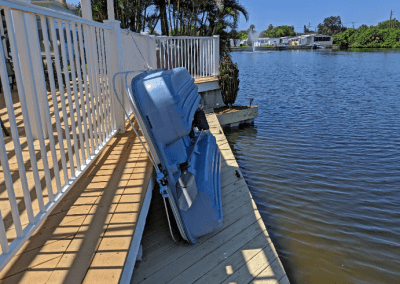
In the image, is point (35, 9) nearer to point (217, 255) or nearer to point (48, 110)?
point (48, 110)

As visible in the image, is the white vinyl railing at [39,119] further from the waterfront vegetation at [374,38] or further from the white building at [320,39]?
the white building at [320,39]

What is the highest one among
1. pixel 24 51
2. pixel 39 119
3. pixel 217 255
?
pixel 24 51

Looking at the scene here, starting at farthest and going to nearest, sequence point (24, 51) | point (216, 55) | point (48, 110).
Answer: point (216, 55) < point (48, 110) < point (24, 51)

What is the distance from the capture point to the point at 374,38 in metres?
88.4

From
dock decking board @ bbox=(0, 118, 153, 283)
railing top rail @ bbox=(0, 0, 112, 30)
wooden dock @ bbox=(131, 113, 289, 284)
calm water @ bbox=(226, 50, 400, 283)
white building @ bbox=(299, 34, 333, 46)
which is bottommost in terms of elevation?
calm water @ bbox=(226, 50, 400, 283)

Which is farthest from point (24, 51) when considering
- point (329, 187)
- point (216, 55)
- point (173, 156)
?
point (216, 55)

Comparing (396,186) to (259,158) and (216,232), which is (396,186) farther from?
(216,232)

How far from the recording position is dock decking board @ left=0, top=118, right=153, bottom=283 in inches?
68.2

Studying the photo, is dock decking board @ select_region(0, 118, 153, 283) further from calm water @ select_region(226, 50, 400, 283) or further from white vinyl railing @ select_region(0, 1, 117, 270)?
calm water @ select_region(226, 50, 400, 283)

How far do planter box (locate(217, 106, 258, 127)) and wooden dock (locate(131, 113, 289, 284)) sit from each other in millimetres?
5291

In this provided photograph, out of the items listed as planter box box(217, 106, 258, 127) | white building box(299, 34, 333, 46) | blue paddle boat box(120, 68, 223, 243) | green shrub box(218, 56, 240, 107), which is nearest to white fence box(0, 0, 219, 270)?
blue paddle boat box(120, 68, 223, 243)

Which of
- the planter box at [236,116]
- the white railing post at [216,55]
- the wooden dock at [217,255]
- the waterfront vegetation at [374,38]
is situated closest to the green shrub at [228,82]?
the white railing post at [216,55]

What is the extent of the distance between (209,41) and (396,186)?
247 inches

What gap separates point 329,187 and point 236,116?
400cm
